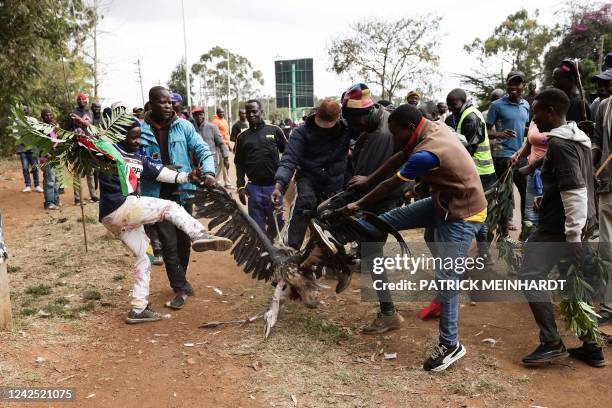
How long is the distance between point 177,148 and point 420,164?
276 cm

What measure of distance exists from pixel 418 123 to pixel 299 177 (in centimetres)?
173

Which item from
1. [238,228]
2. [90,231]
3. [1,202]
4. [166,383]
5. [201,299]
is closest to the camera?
[166,383]

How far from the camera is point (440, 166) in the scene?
350cm

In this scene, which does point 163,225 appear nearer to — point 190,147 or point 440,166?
point 190,147

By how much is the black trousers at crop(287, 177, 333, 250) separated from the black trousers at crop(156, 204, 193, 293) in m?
1.13

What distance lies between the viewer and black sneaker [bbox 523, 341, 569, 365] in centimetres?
364

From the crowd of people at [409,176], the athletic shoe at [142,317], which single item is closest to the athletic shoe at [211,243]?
the crowd of people at [409,176]

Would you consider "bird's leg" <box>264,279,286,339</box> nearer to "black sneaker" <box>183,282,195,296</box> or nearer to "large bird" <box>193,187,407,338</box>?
"large bird" <box>193,187,407,338</box>

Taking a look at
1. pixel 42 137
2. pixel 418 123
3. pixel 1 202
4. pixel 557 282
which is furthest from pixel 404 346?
pixel 1 202

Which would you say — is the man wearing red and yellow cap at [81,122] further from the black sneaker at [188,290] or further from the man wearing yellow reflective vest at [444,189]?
the man wearing yellow reflective vest at [444,189]

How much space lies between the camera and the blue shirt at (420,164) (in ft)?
11.2

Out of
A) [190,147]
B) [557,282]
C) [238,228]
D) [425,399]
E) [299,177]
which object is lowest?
[425,399]

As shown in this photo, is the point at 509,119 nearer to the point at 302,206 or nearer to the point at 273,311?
the point at 302,206

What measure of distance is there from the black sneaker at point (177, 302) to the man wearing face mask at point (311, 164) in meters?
1.36
